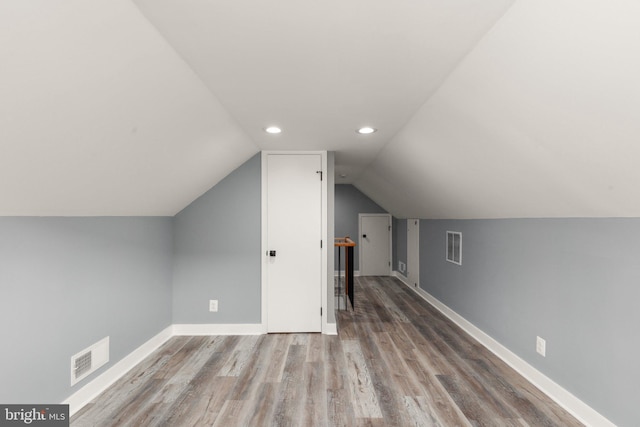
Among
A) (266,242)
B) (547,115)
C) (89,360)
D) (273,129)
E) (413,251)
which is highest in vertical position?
(273,129)

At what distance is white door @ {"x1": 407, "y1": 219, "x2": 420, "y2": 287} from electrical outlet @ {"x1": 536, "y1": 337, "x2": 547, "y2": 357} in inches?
A: 112

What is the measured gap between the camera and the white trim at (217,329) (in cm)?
343

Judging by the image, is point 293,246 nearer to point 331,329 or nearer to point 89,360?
point 331,329

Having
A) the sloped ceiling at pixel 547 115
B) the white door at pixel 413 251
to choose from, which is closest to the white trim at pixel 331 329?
the sloped ceiling at pixel 547 115

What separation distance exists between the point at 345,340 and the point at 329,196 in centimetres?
159

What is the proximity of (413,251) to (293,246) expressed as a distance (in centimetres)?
286

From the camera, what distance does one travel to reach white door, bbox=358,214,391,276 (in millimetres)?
6699

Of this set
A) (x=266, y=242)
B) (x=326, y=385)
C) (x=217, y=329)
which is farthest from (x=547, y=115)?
(x=217, y=329)

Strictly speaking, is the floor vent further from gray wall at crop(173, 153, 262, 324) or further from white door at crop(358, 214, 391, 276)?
white door at crop(358, 214, 391, 276)

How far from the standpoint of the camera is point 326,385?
2.38 meters

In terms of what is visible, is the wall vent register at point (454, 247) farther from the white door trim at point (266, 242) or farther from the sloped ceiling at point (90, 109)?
the sloped ceiling at point (90, 109)

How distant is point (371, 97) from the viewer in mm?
2094

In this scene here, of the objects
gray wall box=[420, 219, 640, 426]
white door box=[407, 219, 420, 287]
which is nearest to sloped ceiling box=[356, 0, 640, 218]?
gray wall box=[420, 219, 640, 426]

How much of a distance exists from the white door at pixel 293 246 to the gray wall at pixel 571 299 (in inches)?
70.2
